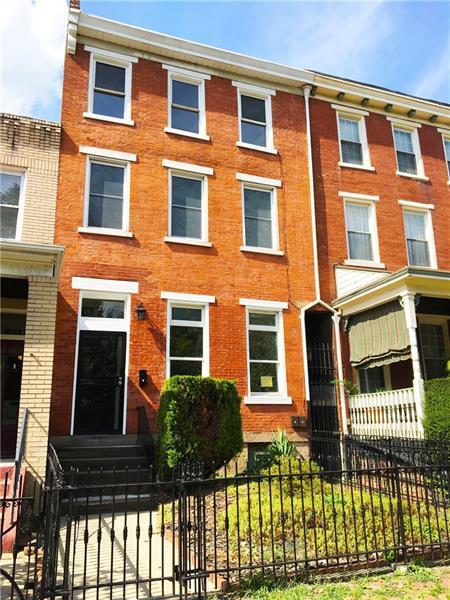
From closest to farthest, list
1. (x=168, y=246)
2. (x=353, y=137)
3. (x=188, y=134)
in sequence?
1. (x=168, y=246)
2. (x=188, y=134)
3. (x=353, y=137)

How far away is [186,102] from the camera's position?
1424cm

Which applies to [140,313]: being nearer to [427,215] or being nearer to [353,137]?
[353,137]

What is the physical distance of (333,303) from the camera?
1360cm

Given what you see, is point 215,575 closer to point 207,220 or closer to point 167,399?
point 167,399

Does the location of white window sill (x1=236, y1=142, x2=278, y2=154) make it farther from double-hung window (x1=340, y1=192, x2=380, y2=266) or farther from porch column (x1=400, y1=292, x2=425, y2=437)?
porch column (x1=400, y1=292, x2=425, y2=437)

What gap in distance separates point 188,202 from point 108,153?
2.45 metres

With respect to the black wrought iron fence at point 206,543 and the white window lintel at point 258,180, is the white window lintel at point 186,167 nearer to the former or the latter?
the white window lintel at point 258,180

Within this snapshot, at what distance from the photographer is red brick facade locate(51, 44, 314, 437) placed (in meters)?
11.6

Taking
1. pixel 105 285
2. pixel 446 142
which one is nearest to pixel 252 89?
pixel 446 142

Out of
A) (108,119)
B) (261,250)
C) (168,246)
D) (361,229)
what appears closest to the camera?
(168,246)

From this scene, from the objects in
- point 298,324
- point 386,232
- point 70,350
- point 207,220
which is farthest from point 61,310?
point 386,232

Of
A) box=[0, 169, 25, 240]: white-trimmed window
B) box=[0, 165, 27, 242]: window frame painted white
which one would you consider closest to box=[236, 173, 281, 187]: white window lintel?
box=[0, 165, 27, 242]: window frame painted white

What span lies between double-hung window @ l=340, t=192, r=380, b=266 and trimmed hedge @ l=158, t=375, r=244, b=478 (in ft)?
23.0

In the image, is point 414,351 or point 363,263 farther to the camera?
point 363,263
